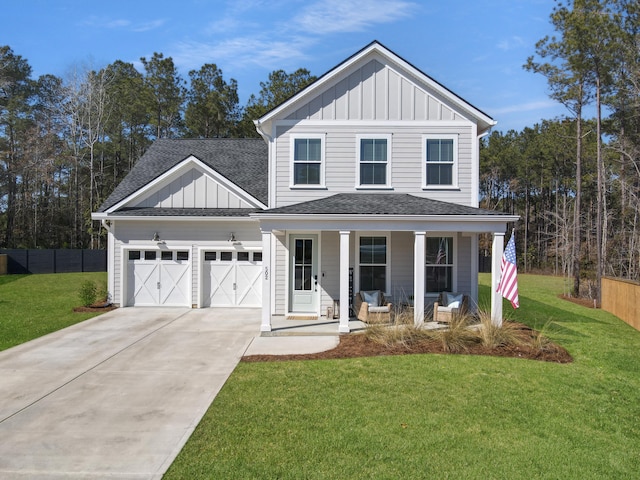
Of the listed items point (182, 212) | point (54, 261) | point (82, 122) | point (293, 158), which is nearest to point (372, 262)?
point (293, 158)

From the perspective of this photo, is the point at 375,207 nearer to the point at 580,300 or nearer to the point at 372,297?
the point at 372,297

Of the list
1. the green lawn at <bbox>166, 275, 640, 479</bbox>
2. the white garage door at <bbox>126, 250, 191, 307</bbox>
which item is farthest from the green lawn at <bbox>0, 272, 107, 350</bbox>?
the green lawn at <bbox>166, 275, 640, 479</bbox>

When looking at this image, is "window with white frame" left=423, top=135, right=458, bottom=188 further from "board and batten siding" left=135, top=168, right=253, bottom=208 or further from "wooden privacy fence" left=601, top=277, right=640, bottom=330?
"wooden privacy fence" left=601, top=277, right=640, bottom=330

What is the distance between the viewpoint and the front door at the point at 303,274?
13508mm

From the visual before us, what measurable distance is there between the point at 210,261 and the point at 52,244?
2788cm

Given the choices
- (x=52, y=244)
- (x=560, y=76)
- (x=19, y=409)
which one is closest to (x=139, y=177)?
(x=19, y=409)

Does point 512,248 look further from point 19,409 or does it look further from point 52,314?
point 52,314

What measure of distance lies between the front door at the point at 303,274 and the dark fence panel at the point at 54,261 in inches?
778

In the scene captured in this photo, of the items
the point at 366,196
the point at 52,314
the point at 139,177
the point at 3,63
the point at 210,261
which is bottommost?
the point at 52,314

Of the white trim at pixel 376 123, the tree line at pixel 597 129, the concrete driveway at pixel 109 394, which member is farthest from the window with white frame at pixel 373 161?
the tree line at pixel 597 129

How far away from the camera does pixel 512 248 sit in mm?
10508

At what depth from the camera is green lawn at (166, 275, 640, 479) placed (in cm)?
479

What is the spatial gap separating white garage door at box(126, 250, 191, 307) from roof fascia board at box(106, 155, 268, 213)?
72.0 inches

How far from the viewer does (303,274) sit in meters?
13.6
